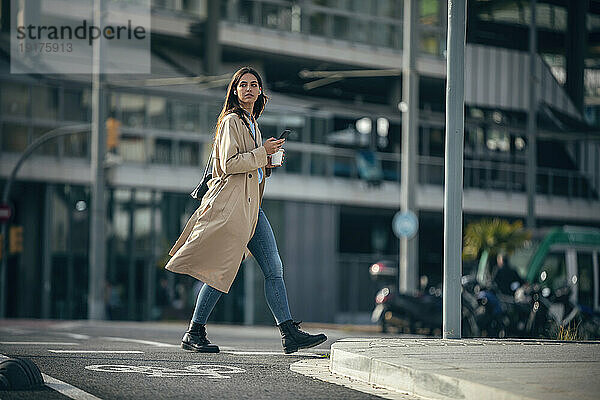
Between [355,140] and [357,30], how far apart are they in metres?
4.12

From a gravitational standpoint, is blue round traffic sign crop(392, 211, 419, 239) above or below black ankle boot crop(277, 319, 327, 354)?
above

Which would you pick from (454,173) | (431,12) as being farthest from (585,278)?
(431,12)

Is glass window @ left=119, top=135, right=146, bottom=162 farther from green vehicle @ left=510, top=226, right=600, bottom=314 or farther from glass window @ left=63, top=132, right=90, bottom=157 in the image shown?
green vehicle @ left=510, top=226, right=600, bottom=314

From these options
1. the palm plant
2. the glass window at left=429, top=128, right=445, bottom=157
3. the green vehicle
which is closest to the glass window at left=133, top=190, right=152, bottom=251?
the palm plant

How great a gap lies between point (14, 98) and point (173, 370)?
29.4 meters

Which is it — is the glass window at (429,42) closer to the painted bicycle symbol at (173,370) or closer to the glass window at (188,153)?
the glass window at (188,153)

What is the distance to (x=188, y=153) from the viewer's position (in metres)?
37.6

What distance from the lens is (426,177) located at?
43562mm

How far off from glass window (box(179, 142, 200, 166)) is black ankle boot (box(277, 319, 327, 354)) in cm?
2970

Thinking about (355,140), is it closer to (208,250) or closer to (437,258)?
(437,258)

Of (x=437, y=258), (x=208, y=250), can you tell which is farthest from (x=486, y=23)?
(x=208, y=250)

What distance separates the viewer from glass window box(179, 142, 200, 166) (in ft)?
123

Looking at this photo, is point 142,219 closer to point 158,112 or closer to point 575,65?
point 158,112

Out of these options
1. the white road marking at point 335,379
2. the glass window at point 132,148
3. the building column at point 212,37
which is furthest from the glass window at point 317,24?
the white road marking at point 335,379
